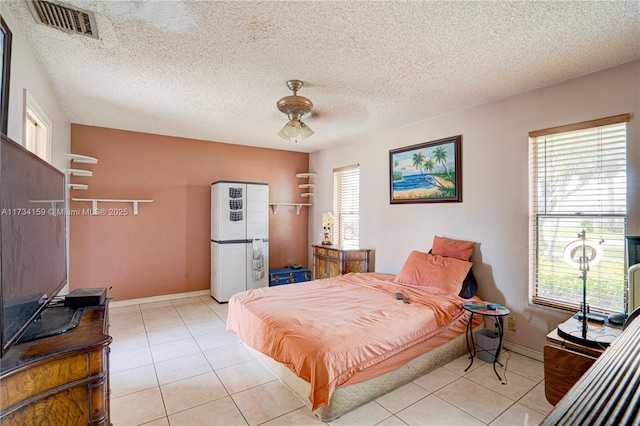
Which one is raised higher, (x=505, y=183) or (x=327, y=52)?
(x=327, y=52)

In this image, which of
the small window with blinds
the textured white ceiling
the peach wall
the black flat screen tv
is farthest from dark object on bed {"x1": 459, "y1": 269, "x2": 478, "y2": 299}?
the peach wall

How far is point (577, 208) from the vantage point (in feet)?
8.87

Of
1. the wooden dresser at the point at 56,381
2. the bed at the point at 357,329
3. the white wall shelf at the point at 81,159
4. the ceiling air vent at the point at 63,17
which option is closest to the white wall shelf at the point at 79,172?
the white wall shelf at the point at 81,159

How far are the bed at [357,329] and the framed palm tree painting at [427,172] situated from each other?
0.72 metres

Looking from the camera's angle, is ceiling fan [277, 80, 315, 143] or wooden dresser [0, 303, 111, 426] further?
ceiling fan [277, 80, 315, 143]

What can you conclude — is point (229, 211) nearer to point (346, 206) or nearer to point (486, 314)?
point (346, 206)

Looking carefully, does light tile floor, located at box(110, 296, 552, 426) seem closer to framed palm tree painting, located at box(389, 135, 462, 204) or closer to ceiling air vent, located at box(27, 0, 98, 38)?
framed palm tree painting, located at box(389, 135, 462, 204)

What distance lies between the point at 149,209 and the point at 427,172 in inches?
161

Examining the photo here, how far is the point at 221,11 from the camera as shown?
72.5 inches

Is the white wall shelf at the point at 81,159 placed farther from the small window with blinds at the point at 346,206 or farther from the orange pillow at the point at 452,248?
the orange pillow at the point at 452,248

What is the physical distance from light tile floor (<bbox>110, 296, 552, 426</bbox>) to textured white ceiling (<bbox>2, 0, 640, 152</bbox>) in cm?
256

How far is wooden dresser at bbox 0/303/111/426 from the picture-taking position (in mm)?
995

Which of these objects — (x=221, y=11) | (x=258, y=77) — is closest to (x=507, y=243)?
(x=258, y=77)

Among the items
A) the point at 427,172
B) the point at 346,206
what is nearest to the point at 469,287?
the point at 427,172
